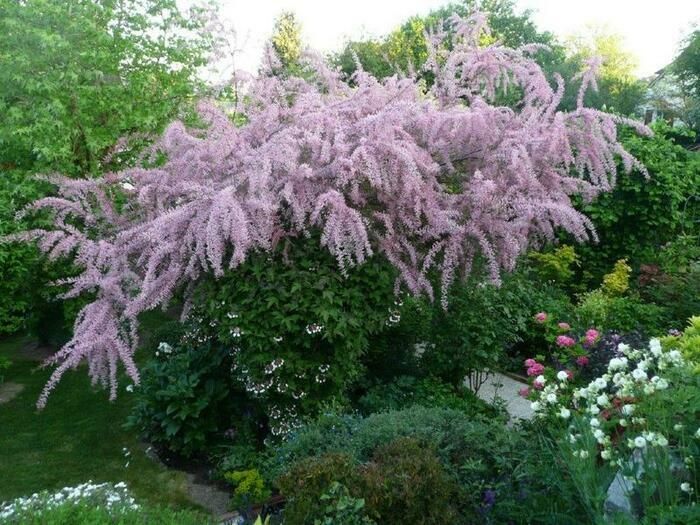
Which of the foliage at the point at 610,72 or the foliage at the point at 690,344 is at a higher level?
the foliage at the point at 610,72

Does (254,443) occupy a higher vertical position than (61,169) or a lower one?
lower

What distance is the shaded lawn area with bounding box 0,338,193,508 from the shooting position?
4672 millimetres

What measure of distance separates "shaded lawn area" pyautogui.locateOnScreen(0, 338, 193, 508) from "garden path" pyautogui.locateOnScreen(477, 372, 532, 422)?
2.80 m

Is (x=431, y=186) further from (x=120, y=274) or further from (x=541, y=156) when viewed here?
(x=120, y=274)

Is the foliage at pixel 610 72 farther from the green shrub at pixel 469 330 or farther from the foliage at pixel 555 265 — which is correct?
the green shrub at pixel 469 330

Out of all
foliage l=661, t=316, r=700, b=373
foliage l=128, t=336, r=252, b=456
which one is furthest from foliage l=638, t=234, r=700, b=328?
foliage l=128, t=336, r=252, b=456

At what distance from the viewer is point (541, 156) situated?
466 centimetres

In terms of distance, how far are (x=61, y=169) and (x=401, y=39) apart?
17.9 meters

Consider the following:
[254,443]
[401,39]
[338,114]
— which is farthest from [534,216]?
[401,39]

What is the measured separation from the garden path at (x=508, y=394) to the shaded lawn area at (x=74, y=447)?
280 cm

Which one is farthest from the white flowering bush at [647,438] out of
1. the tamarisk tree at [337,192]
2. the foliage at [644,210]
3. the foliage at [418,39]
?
the foliage at [418,39]

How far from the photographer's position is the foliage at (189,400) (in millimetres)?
4859

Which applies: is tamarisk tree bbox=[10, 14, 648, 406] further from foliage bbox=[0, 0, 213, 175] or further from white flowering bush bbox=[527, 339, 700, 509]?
foliage bbox=[0, 0, 213, 175]

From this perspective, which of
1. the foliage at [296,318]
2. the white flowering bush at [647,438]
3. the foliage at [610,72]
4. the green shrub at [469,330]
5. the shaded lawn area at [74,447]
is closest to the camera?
the white flowering bush at [647,438]
